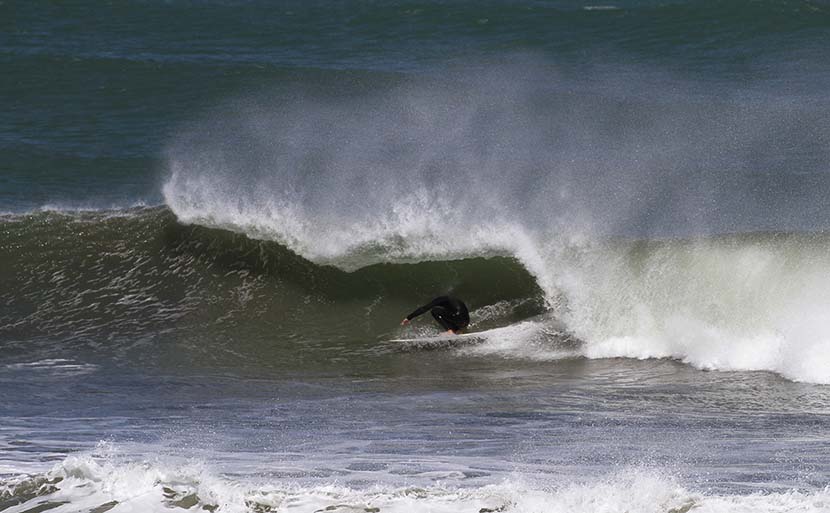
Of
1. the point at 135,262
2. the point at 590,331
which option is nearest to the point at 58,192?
the point at 135,262

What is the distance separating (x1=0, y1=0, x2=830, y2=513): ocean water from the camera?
782 centimetres

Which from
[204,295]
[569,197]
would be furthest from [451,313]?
[569,197]

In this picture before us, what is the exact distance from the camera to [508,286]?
45.2 ft

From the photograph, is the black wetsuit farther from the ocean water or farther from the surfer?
the ocean water

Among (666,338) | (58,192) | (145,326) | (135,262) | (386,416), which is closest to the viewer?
(386,416)

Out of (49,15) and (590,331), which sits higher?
(49,15)

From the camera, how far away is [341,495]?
7.00 metres

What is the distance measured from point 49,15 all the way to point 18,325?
60.6 ft

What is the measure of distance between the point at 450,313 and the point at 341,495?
227 inches

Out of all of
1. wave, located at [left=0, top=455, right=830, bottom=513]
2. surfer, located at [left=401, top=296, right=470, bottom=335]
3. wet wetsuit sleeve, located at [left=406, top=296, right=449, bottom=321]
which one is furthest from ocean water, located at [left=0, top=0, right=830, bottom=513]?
wet wetsuit sleeve, located at [left=406, top=296, right=449, bottom=321]

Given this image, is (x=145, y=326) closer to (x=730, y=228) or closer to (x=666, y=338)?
(x=666, y=338)

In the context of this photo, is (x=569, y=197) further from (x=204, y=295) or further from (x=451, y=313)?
(x=204, y=295)

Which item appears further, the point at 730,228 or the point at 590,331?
the point at 730,228

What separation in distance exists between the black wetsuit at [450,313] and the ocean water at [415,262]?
0.27 meters
